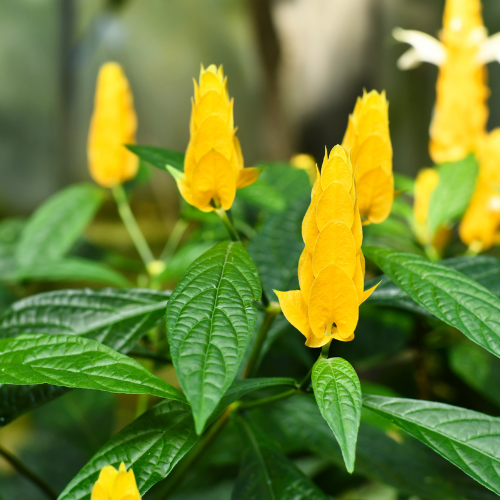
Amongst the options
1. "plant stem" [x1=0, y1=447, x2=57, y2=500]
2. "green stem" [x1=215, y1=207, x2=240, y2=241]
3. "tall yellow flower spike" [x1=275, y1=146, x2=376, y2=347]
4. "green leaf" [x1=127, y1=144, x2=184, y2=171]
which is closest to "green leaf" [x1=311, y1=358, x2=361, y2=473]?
"tall yellow flower spike" [x1=275, y1=146, x2=376, y2=347]

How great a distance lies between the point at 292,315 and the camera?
319 millimetres

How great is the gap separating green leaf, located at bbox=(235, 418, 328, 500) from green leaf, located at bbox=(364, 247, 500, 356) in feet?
0.70

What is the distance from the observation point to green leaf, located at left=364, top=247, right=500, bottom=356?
1.09 feet

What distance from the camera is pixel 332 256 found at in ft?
0.96

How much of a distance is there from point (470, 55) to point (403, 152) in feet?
4.25

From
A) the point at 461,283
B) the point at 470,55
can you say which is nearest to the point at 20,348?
the point at 461,283

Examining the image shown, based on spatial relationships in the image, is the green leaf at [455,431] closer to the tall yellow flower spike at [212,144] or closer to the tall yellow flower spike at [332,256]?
the tall yellow flower spike at [332,256]

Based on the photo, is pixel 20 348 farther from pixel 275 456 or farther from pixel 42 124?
pixel 42 124

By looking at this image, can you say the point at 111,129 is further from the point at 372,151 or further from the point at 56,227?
the point at 372,151

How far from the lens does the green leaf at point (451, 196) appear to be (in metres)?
0.72

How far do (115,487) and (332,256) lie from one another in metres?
0.19

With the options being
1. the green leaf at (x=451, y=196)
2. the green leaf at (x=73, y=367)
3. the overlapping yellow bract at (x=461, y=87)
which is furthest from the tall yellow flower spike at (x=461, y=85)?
the green leaf at (x=73, y=367)

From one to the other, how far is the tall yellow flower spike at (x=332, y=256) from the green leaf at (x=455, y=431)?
0.34 ft

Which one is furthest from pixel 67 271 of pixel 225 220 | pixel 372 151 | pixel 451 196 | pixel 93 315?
pixel 451 196
